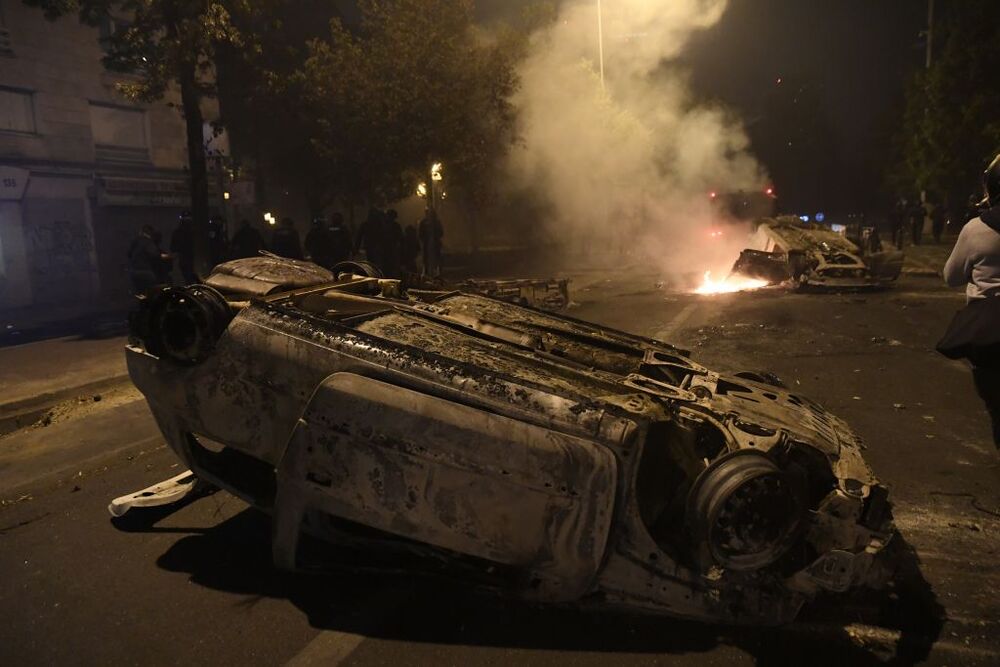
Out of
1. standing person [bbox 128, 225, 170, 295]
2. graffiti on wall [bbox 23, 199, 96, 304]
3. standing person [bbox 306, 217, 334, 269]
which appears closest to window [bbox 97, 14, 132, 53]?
graffiti on wall [bbox 23, 199, 96, 304]

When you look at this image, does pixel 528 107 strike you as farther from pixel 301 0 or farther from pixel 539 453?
pixel 539 453

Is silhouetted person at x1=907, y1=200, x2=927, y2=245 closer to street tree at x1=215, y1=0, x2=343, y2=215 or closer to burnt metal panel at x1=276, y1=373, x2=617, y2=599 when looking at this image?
street tree at x1=215, y1=0, x2=343, y2=215

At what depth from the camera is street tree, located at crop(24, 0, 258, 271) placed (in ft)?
41.5

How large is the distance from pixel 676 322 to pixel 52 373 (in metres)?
8.32

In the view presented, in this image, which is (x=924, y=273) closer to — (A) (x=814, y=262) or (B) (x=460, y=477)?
(A) (x=814, y=262)

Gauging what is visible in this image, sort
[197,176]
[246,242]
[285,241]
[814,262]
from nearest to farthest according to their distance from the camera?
[285,241], [246,242], [814,262], [197,176]

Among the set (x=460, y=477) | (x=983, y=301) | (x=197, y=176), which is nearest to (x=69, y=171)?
(x=197, y=176)

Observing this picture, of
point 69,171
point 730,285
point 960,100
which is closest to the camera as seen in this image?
point 730,285

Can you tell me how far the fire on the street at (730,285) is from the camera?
43.9 ft

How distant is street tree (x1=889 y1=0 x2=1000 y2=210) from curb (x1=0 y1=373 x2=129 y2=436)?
27.9 meters

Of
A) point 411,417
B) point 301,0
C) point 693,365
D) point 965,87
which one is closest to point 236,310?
point 411,417

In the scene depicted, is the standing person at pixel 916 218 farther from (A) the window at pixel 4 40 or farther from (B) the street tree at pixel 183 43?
(A) the window at pixel 4 40

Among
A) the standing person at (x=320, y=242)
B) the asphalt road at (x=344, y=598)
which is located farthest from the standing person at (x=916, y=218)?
the asphalt road at (x=344, y=598)

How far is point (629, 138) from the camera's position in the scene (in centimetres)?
Answer: 2111
